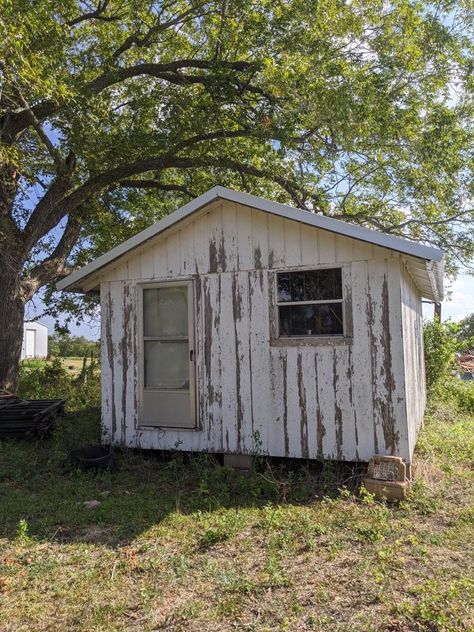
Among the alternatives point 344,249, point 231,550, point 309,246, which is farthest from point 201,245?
point 231,550

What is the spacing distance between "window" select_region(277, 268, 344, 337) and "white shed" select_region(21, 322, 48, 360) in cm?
3330

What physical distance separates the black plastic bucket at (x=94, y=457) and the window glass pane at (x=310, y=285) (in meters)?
3.07

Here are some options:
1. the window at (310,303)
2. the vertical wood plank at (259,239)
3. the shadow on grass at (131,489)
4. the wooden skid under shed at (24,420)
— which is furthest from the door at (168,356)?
the wooden skid under shed at (24,420)

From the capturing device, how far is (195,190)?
13047 mm

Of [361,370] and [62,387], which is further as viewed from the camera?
[62,387]

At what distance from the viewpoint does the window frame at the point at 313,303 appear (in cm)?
571

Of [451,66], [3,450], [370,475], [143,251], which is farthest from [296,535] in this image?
[451,66]

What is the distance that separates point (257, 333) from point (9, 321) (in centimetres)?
645

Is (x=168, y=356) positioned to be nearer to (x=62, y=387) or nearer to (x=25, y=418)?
(x=25, y=418)

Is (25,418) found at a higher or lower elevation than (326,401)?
lower

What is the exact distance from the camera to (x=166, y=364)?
672 cm

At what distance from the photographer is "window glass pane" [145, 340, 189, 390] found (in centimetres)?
661

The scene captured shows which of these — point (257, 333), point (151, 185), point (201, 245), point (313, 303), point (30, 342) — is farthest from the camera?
point (30, 342)

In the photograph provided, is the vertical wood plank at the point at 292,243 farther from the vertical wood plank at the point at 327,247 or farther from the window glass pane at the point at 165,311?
the window glass pane at the point at 165,311
